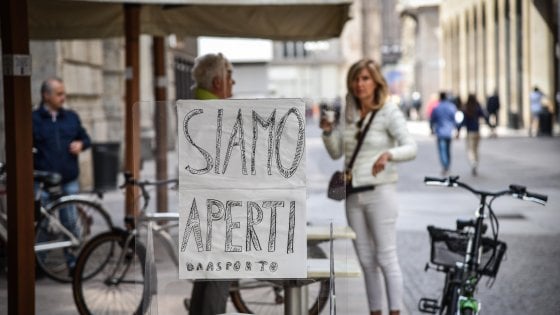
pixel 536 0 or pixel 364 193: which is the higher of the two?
pixel 536 0

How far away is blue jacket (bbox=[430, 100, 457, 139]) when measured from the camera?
23.4 metres

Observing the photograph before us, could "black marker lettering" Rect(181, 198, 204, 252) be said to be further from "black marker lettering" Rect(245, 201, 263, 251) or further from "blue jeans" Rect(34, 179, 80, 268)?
"blue jeans" Rect(34, 179, 80, 268)

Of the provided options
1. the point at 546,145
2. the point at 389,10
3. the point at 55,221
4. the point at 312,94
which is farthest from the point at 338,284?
the point at 389,10

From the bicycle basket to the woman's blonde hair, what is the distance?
0.94 m

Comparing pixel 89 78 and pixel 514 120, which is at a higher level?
pixel 89 78

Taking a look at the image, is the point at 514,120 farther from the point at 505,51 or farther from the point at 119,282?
the point at 119,282

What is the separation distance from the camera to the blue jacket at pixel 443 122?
921 inches

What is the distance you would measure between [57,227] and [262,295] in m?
3.12

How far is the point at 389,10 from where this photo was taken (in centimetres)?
16400

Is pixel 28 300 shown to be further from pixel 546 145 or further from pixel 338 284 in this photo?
pixel 546 145

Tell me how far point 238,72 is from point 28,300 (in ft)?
90.2

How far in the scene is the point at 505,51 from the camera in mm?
48750

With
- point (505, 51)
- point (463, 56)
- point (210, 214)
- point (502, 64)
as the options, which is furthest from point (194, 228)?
point (463, 56)

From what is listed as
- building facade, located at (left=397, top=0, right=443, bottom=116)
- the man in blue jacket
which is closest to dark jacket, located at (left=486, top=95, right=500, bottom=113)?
building facade, located at (left=397, top=0, right=443, bottom=116)
